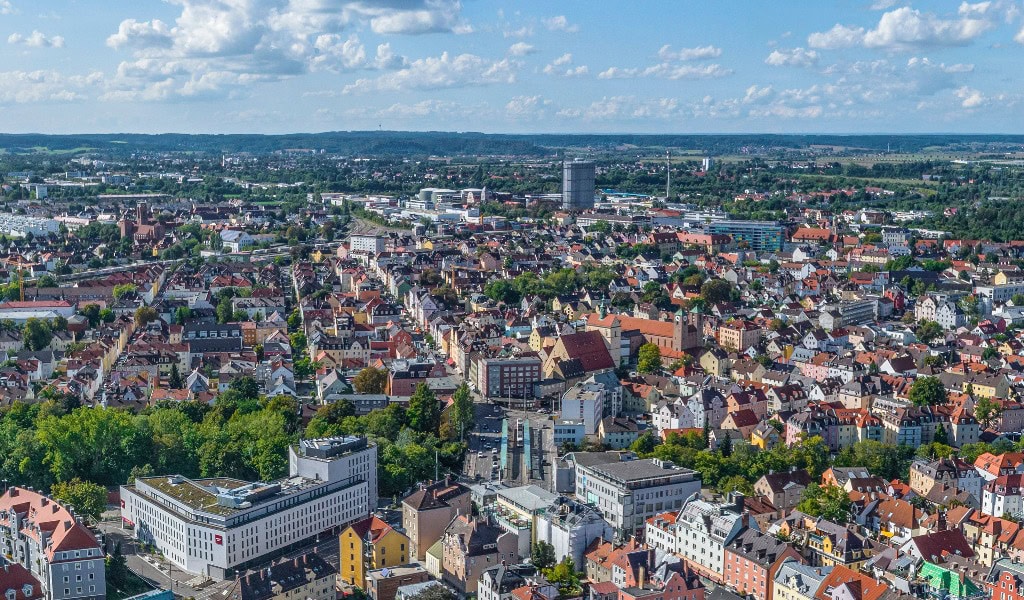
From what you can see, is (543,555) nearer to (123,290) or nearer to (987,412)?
(987,412)

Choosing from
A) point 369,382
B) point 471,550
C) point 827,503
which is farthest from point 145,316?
point 827,503

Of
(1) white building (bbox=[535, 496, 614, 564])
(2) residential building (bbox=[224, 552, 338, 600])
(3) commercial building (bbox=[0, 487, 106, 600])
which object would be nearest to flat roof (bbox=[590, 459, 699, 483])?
(1) white building (bbox=[535, 496, 614, 564])

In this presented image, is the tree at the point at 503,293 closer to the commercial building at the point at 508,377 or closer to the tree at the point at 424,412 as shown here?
the commercial building at the point at 508,377

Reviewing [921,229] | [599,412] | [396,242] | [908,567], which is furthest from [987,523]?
[921,229]

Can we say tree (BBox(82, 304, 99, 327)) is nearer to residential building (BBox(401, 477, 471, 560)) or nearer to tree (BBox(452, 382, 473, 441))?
tree (BBox(452, 382, 473, 441))

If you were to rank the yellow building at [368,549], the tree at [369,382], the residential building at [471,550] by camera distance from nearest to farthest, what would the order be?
the residential building at [471,550] < the yellow building at [368,549] < the tree at [369,382]

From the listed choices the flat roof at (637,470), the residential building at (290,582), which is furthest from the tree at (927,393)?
the residential building at (290,582)

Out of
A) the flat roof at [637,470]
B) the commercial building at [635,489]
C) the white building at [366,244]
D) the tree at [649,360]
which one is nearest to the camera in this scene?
the commercial building at [635,489]
